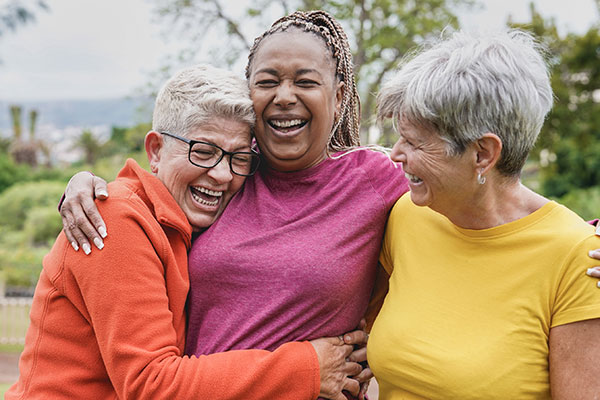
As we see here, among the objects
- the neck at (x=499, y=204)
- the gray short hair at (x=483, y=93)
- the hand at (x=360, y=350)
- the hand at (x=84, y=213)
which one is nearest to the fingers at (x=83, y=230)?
the hand at (x=84, y=213)

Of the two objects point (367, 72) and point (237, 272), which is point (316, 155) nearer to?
point (237, 272)

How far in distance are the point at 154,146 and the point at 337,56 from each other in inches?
33.3

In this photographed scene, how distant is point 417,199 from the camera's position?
2.04 m

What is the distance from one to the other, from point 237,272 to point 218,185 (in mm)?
372

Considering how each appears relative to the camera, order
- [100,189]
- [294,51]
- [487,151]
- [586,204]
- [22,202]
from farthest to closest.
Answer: [22,202] → [586,204] → [294,51] → [100,189] → [487,151]

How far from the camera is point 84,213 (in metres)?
2.03

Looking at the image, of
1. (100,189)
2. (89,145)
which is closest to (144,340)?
(100,189)

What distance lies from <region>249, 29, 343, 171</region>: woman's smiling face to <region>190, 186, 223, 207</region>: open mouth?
29cm

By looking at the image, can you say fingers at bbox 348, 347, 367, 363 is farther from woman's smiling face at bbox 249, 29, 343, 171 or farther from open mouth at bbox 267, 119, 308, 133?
open mouth at bbox 267, 119, 308, 133

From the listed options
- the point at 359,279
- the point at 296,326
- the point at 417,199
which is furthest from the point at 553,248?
the point at 296,326

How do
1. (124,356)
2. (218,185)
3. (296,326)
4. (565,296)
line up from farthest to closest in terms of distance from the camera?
(218,185), (296,326), (124,356), (565,296)

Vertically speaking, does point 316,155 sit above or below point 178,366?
above

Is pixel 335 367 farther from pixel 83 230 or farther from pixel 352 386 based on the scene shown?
pixel 83 230

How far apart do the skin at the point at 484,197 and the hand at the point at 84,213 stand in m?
1.05
